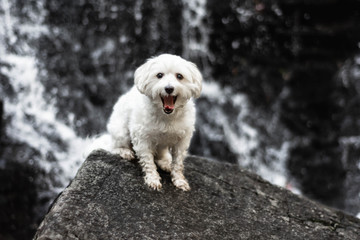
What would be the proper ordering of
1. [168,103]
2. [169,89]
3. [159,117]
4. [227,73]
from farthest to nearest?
1. [227,73]
2. [159,117]
3. [168,103]
4. [169,89]

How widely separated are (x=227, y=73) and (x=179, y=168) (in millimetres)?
5505

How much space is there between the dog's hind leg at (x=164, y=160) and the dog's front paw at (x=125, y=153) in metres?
0.28

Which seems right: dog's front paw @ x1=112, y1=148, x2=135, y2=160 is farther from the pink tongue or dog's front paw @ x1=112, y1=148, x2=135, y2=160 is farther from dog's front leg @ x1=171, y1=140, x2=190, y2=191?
the pink tongue

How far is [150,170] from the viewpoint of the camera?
368 centimetres

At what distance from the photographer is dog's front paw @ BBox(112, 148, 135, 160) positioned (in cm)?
398

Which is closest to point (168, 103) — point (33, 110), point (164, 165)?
point (164, 165)

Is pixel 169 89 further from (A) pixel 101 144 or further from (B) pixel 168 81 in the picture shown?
(A) pixel 101 144

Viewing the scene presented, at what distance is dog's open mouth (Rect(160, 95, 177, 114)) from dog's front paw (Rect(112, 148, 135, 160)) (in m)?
0.91

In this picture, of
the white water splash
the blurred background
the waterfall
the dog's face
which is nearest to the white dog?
the dog's face

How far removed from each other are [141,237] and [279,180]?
5894 mm

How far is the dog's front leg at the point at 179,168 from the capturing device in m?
3.76

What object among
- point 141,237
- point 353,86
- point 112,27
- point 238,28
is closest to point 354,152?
point 353,86

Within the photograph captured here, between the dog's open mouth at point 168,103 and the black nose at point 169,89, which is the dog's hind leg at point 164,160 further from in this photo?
the black nose at point 169,89

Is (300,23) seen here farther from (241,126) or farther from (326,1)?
(241,126)
